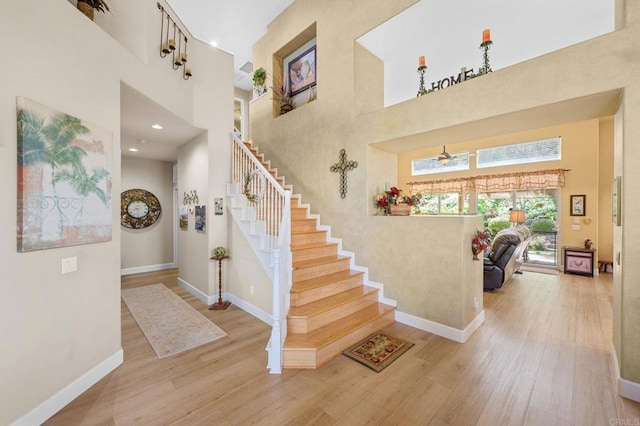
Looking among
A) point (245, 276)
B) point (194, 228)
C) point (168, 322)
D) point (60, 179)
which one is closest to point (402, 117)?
point (245, 276)

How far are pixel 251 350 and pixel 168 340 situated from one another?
45.0 inches

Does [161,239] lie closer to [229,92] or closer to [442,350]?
[229,92]

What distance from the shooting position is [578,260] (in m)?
6.50

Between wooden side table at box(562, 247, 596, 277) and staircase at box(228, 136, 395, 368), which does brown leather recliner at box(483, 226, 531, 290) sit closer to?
staircase at box(228, 136, 395, 368)

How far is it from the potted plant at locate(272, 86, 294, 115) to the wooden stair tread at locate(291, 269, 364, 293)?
3.89 metres

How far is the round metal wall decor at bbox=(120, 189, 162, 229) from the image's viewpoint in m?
6.49

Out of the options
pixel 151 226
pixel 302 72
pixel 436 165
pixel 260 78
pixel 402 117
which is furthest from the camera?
pixel 436 165

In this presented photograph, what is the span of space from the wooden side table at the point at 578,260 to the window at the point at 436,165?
11.7ft

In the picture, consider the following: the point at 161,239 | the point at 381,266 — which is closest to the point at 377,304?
the point at 381,266

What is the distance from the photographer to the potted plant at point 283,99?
587cm

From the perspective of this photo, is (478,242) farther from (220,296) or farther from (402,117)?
(220,296)

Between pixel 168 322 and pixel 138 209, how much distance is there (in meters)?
4.23

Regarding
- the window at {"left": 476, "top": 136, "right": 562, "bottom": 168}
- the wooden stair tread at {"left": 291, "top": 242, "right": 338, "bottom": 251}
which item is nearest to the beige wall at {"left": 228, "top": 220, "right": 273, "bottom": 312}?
the wooden stair tread at {"left": 291, "top": 242, "right": 338, "bottom": 251}

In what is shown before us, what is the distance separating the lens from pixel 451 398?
2279mm
